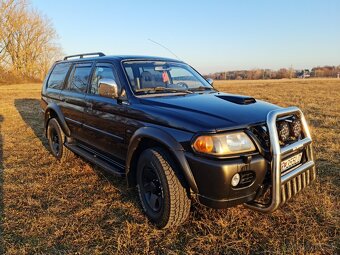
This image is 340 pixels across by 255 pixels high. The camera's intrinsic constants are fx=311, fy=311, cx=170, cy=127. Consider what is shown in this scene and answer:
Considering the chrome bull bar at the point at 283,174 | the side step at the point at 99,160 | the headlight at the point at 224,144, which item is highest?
the headlight at the point at 224,144

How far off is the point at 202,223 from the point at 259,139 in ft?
3.58

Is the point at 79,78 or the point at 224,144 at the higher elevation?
the point at 79,78

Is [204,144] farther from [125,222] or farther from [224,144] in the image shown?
[125,222]

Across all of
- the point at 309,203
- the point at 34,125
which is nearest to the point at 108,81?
the point at 309,203

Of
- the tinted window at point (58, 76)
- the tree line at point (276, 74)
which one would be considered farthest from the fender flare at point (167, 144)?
the tree line at point (276, 74)

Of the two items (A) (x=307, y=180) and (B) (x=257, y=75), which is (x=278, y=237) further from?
(B) (x=257, y=75)

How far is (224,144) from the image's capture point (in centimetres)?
268

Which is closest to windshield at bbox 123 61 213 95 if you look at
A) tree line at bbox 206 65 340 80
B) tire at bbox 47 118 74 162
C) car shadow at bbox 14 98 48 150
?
tire at bbox 47 118 74 162

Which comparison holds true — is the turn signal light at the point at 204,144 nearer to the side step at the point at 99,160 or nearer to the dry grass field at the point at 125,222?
the dry grass field at the point at 125,222

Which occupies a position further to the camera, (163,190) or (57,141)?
(57,141)

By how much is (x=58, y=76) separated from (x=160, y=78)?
2589 millimetres

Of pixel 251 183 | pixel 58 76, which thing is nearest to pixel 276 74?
pixel 58 76

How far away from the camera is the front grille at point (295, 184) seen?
2852mm

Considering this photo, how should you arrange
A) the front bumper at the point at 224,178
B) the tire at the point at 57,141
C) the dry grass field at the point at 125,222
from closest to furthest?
the front bumper at the point at 224,178 → the dry grass field at the point at 125,222 → the tire at the point at 57,141
